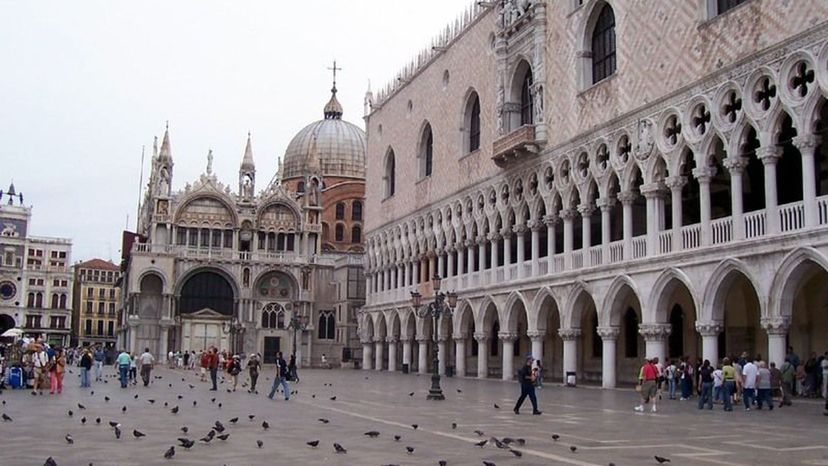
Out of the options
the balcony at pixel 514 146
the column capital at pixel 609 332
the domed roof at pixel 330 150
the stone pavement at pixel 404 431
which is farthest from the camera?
the domed roof at pixel 330 150

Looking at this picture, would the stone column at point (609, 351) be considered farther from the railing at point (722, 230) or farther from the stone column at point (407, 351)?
the stone column at point (407, 351)

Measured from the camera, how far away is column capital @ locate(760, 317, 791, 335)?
2133cm

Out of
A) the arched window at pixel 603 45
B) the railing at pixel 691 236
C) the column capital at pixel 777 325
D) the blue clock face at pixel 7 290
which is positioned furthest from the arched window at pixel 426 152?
the blue clock face at pixel 7 290

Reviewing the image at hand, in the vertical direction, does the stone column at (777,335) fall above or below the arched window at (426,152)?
below

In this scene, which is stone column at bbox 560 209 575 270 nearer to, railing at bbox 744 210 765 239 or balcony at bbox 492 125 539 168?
balcony at bbox 492 125 539 168

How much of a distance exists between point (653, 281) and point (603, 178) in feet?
13.8

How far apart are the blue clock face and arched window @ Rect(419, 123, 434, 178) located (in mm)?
59702

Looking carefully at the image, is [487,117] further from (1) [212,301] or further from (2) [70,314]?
(2) [70,314]

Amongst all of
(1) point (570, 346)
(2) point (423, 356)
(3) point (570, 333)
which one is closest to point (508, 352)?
(1) point (570, 346)

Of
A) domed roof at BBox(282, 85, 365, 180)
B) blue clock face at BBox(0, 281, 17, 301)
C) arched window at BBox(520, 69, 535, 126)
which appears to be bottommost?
blue clock face at BBox(0, 281, 17, 301)

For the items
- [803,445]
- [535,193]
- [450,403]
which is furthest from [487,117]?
[803,445]

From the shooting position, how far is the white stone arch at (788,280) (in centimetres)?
2083

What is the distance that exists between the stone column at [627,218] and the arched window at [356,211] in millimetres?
46117

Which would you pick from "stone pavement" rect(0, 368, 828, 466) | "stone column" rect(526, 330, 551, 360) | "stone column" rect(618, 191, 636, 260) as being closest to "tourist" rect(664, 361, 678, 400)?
"stone pavement" rect(0, 368, 828, 466)
